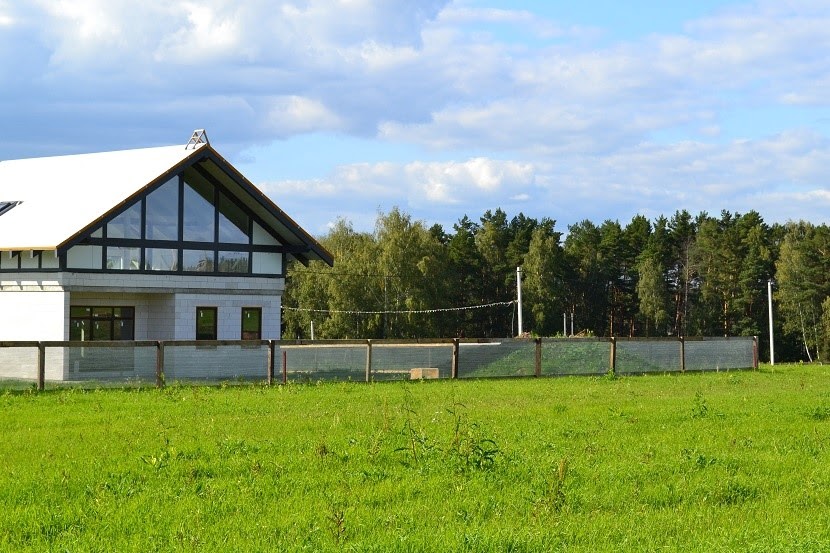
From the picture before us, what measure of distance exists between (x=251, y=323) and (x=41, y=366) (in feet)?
50.7

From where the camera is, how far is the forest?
278ft

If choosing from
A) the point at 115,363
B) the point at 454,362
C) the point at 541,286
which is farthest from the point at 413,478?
the point at 541,286

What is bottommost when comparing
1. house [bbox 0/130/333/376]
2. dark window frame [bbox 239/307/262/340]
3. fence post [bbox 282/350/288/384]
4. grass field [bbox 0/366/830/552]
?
grass field [bbox 0/366/830/552]

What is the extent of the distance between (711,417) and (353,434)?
6777mm

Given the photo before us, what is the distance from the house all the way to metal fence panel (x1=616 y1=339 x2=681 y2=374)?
12706mm

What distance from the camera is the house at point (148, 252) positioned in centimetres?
3475

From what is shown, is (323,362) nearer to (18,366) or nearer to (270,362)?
(270,362)

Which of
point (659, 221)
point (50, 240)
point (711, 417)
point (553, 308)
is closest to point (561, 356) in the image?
point (711, 417)

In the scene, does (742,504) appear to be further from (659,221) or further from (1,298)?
(659,221)

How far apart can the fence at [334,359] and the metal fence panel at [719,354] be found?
0.05 metres

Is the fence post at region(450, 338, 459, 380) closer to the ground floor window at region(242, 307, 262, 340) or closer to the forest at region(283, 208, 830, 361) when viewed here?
the ground floor window at region(242, 307, 262, 340)

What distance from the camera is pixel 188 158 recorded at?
35.5m

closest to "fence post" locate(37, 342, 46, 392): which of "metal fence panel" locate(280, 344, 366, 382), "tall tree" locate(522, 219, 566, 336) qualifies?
"metal fence panel" locate(280, 344, 366, 382)

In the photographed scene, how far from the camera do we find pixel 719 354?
36.0 meters
